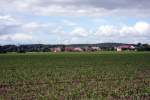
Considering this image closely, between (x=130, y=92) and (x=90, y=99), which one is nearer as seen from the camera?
(x=90, y=99)

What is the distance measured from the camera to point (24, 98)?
1714 centimetres

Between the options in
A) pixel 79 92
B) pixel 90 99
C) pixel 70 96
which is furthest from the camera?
pixel 79 92

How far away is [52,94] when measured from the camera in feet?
60.5

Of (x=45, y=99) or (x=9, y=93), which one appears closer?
(x=45, y=99)

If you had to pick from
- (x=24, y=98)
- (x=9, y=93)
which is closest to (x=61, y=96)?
(x=24, y=98)

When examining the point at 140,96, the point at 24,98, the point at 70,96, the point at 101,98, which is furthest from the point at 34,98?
the point at 140,96

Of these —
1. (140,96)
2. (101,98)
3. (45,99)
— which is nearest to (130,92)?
(140,96)

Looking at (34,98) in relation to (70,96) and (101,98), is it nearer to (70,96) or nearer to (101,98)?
(70,96)

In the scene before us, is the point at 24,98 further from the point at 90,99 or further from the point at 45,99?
the point at 90,99

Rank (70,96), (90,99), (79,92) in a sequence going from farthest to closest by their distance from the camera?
(79,92), (70,96), (90,99)

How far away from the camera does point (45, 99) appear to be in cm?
1675

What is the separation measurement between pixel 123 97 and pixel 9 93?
5470 millimetres

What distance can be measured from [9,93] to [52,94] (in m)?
2.26

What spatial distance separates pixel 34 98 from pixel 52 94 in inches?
57.5
